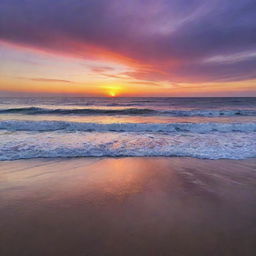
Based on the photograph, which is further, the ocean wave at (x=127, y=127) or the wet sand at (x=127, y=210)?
the ocean wave at (x=127, y=127)

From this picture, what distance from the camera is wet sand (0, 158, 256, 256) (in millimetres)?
2184

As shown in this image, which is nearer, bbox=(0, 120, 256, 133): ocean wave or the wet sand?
the wet sand

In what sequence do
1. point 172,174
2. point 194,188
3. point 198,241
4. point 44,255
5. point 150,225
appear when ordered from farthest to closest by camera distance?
point 172,174, point 194,188, point 150,225, point 198,241, point 44,255

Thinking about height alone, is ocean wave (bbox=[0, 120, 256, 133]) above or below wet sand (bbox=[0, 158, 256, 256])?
below

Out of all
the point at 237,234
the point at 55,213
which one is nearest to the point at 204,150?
the point at 237,234

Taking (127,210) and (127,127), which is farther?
(127,127)

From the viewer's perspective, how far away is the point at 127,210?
2.94 meters

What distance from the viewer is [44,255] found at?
6.70 feet

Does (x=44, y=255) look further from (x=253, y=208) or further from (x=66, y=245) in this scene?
(x=253, y=208)

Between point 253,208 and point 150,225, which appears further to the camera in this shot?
point 253,208

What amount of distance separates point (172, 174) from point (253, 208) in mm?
1865

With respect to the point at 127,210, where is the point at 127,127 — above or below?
below

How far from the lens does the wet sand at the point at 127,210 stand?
218 cm

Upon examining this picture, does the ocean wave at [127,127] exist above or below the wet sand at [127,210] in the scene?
below
